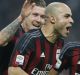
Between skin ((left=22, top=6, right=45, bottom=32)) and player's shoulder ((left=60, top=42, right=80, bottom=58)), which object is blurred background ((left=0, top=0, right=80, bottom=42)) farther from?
player's shoulder ((left=60, top=42, right=80, bottom=58))

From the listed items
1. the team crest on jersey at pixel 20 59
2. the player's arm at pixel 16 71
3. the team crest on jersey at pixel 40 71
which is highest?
the team crest on jersey at pixel 20 59

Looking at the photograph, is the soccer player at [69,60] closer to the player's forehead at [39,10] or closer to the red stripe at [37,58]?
the red stripe at [37,58]

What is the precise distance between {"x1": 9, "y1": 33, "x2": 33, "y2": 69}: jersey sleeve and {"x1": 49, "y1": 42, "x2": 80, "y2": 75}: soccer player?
393 mm

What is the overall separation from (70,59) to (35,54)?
437 mm

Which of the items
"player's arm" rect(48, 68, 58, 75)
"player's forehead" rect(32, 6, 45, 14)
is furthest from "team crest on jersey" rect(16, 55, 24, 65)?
"player's forehead" rect(32, 6, 45, 14)

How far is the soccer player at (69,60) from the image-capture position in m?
5.25

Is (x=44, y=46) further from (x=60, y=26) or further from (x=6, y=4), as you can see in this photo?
(x=6, y=4)

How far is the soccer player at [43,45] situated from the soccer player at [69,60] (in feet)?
0.34

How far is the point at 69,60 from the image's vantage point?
5.29 metres

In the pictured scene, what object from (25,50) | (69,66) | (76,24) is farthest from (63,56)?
(76,24)

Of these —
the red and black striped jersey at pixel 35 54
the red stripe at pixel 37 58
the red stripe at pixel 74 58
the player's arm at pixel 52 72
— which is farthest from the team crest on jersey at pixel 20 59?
the red stripe at pixel 74 58

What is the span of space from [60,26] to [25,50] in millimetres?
615

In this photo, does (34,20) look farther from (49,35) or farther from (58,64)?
(58,64)

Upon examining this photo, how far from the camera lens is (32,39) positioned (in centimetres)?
512
